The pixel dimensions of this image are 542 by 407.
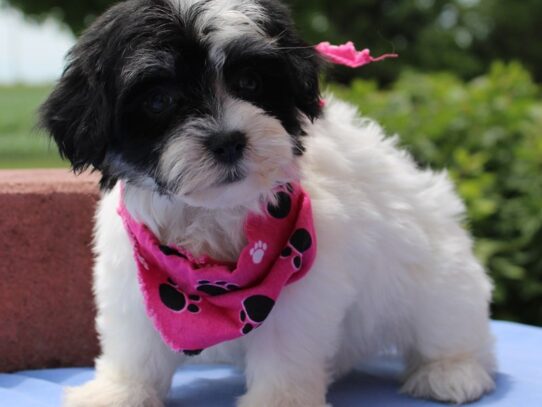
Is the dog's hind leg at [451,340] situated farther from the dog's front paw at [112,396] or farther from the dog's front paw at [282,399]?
the dog's front paw at [112,396]

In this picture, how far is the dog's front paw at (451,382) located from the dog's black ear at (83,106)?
1.48 meters

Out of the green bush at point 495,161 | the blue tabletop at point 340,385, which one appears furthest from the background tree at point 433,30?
the blue tabletop at point 340,385

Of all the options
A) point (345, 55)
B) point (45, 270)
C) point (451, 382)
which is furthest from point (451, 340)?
point (45, 270)

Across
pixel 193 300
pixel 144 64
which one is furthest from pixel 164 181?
pixel 193 300

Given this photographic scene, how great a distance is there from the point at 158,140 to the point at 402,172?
1.20 meters

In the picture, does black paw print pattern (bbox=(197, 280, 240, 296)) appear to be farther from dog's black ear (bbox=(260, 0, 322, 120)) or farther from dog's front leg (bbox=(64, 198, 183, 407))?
dog's black ear (bbox=(260, 0, 322, 120))

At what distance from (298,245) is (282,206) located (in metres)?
0.15

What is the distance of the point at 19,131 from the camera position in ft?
19.1

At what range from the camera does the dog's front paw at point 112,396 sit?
284 centimetres

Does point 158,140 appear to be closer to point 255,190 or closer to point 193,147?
point 193,147

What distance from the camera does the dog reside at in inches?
94.2

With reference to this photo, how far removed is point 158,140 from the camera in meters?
2.44

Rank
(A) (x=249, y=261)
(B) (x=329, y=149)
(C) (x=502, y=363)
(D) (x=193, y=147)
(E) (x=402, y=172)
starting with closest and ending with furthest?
1. (D) (x=193, y=147)
2. (A) (x=249, y=261)
3. (B) (x=329, y=149)
4. (E) (x=402, y=172)
5. (C) (x=502, y=363)

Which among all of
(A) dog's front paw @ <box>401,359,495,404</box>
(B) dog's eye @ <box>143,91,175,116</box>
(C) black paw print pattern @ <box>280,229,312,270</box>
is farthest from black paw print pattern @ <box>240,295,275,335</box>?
(A) dog's front paw @ <box>401,359,495,404</box>
